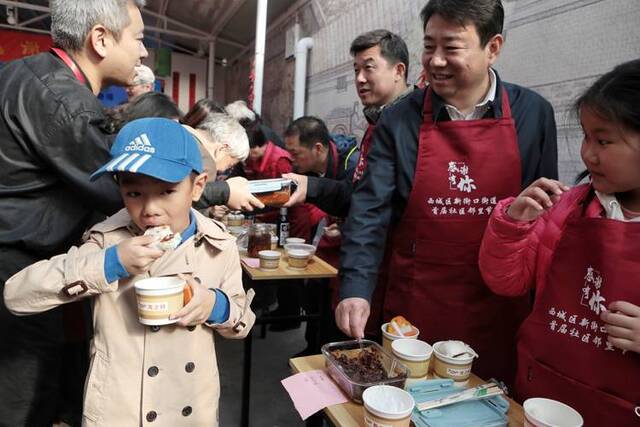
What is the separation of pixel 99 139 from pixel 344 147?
2.46 metres

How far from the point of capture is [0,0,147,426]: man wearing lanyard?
138cm

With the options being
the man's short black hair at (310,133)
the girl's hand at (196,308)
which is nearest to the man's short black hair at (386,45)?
the man's short black hair at (310,133)

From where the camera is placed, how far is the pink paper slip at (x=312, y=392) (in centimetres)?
112

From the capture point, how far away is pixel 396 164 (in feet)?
5.40

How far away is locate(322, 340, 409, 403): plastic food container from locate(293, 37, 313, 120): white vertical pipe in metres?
5.06

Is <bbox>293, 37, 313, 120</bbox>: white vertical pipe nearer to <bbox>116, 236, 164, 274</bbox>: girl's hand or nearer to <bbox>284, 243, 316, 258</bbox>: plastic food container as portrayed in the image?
<bbox>284, 243, 316, 258</bbox>: plastic food container

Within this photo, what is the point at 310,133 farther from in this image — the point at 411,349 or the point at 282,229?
the point at 411,349

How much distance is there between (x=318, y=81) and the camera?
5.66 m

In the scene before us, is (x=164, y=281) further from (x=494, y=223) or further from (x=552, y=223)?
(x=552, y=223)

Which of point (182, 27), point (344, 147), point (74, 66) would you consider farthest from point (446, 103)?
point (182, 27)

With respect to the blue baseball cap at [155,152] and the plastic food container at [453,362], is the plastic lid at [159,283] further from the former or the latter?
the plastic food container at [453,362]

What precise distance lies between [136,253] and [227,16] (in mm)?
8024

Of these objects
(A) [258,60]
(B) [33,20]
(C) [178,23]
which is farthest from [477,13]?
(B) [33,20]

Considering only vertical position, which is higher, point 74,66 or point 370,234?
point 74,66
